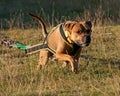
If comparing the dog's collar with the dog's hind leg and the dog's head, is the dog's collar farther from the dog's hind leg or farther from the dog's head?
the dog's hind leg

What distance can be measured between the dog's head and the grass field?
0.48 meters

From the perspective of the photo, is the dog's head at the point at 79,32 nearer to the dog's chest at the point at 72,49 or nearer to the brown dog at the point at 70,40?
the brown dog at the point at 70,40

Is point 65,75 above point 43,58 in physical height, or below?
below

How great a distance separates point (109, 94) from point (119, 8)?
8935 millimetres

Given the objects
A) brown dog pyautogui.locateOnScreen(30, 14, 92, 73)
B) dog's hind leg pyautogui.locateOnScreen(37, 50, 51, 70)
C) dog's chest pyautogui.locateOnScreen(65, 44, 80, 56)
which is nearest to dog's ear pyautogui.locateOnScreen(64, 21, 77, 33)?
brown dog pyautogui.locateOnScreen(30, 14, 92, 73)

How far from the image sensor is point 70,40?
24.0 feet

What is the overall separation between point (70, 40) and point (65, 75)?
20.5 inches

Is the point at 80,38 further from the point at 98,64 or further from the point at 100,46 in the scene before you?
the point at 100,46

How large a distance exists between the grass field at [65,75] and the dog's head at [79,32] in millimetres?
480

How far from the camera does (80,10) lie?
15.0 m

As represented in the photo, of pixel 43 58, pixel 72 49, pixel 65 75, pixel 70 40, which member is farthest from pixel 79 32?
pixel 43 58

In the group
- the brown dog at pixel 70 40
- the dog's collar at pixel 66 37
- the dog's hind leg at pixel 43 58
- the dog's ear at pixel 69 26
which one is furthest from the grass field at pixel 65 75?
the dog's ear at pixel 69 26

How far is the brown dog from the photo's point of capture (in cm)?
715

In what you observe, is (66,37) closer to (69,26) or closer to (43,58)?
(69,26)
